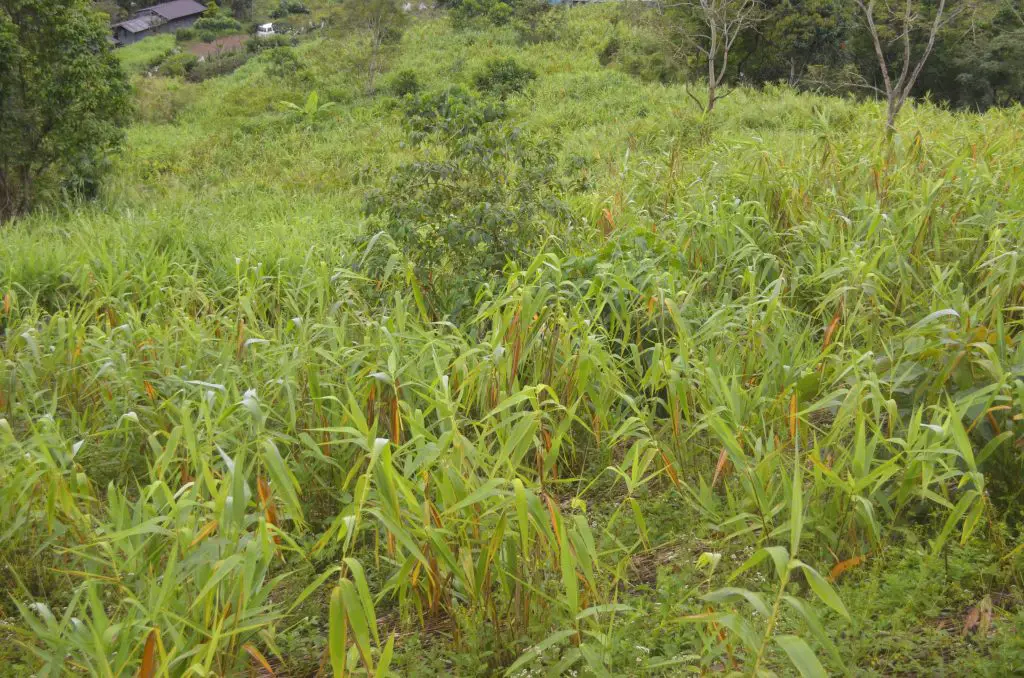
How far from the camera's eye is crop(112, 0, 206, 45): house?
3822 cm

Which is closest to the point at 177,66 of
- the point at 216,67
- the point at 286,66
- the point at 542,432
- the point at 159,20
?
the point at 216,67

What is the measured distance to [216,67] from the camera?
28516 mm

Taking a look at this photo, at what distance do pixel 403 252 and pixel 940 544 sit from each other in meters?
2.81

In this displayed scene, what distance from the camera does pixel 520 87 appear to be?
715 inches

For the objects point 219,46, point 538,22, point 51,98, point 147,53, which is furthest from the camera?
point 147,53

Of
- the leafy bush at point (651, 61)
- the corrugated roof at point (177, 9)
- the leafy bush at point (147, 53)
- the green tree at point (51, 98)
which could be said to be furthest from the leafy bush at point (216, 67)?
the green tree at point (51, 98)

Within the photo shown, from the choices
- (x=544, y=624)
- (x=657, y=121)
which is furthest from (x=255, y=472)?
(x=657, y=121)

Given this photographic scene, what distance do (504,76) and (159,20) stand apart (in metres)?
27.6

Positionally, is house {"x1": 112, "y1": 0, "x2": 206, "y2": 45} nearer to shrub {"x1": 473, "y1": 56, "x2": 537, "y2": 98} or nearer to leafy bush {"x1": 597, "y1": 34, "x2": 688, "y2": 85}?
shrub {"x1": 473, "y1": 56, "x2": 537, "y2": 98}

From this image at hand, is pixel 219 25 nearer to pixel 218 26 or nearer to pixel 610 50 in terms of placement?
pixel 218 26

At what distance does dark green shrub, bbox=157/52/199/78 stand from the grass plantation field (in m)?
25.0

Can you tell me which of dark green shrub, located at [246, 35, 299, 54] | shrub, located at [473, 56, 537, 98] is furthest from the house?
shrub, located at [473, 56, 537, 98]

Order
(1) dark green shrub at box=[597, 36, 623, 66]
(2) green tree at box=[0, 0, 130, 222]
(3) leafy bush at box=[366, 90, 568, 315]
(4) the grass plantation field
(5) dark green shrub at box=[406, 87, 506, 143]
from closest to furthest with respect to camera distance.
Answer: (4) the grass plantation field, (3) leafy bush at box=[366, 90, 568, 315], (5) dark green shrub at box=[406, 87, 506, 143], (2) green tree at box=[0, 0, 130, 222], (1) dark green shrub at box=[597, 36, 623, 66]

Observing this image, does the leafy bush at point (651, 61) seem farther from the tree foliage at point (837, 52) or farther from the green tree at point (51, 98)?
the green tree at point (51, 98)
